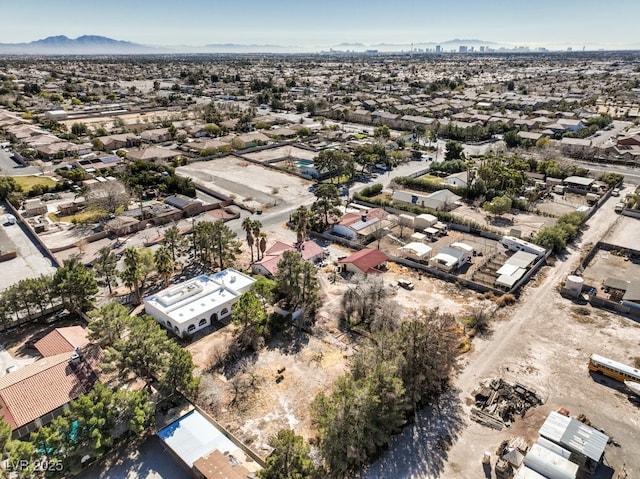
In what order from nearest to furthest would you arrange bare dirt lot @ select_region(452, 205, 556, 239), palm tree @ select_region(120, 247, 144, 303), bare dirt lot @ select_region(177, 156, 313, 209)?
palm tree @ select_region(120, 247, 144, 303), bare dirt lot @ select_region(452, 205, 556, 239), bare dirt lot @ select_region(177, 156, 313, 209)

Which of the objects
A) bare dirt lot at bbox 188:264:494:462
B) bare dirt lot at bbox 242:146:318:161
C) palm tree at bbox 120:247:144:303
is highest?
palm tree at bbox 120:247:144:303

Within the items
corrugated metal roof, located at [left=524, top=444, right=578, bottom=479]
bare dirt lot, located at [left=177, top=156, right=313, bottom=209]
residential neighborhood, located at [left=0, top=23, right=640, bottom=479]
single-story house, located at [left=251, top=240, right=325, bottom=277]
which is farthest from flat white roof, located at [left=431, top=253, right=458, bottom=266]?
bare dirt lot, located at [left=177, top=156, right=313, bottom=209]

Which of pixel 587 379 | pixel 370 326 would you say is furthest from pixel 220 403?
pixel 587 379

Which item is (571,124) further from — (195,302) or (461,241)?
(195,302)

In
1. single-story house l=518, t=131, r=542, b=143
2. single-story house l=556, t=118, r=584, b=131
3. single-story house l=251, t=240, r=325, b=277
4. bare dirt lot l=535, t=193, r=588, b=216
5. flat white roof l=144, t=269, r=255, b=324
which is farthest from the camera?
single-story house l=556, t=118, r=584, b=131

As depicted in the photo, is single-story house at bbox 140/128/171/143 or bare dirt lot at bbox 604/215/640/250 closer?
bare dirt lot at bbox 604/215/640/250

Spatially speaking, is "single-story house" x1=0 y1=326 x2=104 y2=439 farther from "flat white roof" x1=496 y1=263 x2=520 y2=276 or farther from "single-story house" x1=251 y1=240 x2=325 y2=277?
"flat white roof" x1=496 y1=263 x2=520 y2=276
